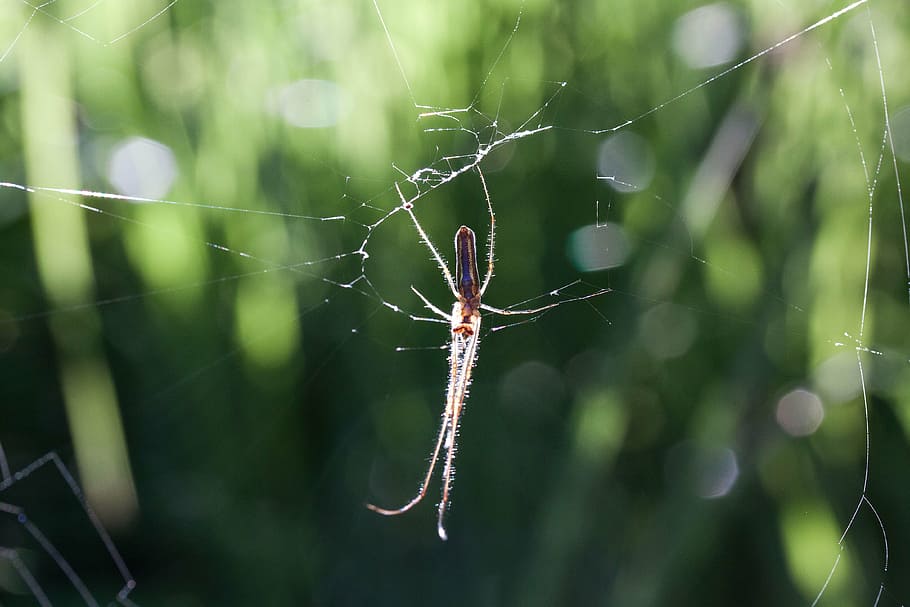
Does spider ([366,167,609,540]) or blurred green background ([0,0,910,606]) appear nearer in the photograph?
spider ([366,167,609,540])

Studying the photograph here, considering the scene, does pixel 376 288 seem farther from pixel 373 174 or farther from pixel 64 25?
pixel 64 25

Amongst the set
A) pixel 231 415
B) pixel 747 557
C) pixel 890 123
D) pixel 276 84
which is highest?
pixel 276 84

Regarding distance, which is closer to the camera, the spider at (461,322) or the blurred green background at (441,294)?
the spider at (461,322)

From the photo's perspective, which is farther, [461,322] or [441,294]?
[441,294]

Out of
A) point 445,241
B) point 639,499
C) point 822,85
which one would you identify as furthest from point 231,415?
point 822,85

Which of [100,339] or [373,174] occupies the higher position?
[373,174]

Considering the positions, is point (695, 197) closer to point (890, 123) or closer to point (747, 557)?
point (890, 123)
